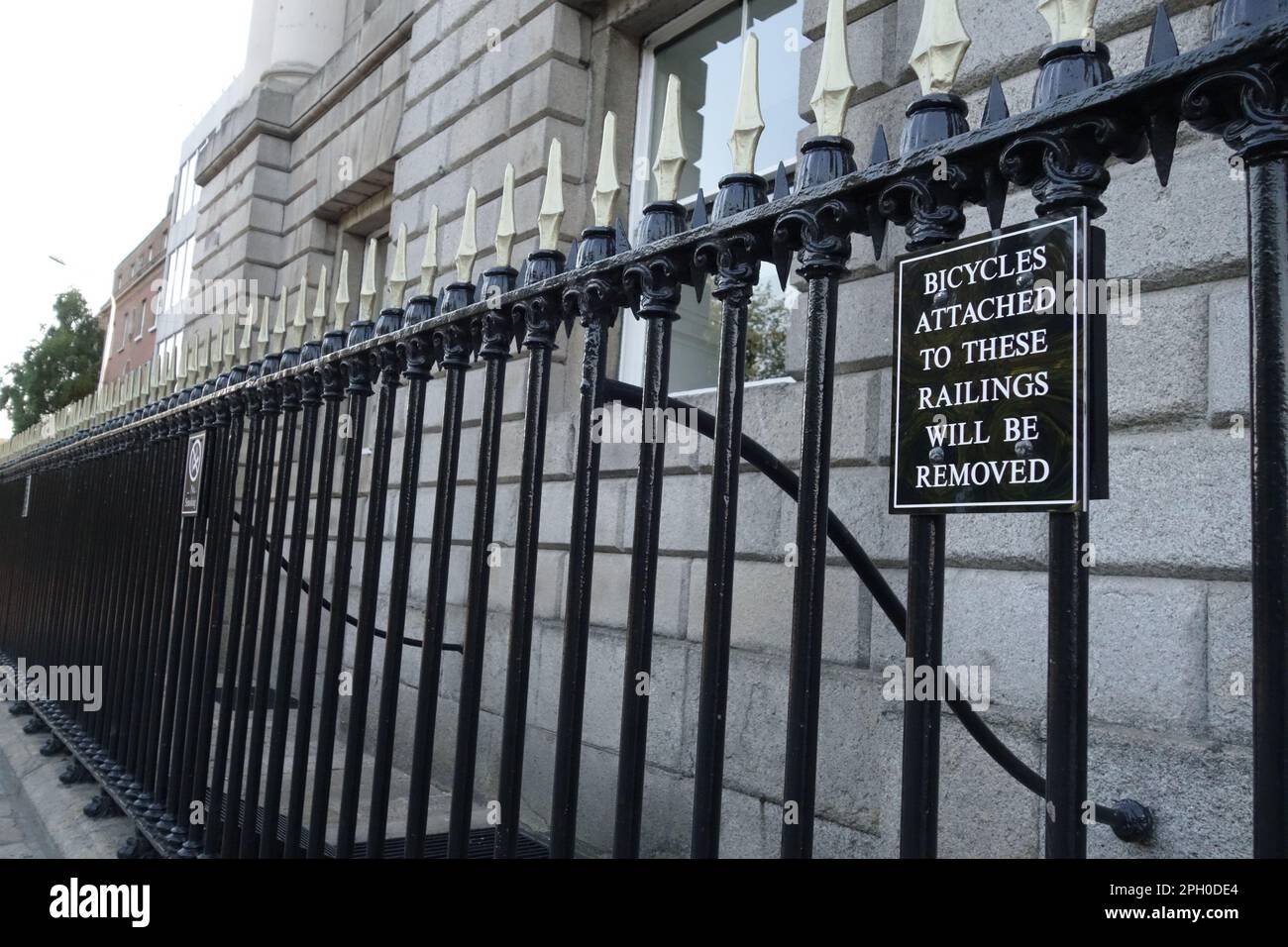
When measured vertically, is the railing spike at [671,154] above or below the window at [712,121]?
below

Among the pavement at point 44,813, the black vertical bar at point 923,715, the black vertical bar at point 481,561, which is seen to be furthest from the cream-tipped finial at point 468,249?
the pavement at point 44,813

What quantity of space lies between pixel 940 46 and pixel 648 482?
94 centimetres

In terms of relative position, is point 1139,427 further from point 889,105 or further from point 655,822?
point 655,822

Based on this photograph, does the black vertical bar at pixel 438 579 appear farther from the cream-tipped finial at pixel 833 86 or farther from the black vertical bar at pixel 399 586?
the cream-tipped finial at pixel 833 86

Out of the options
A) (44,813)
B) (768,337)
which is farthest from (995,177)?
(44,813)

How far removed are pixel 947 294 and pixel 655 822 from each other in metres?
3.77

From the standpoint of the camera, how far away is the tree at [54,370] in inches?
1914

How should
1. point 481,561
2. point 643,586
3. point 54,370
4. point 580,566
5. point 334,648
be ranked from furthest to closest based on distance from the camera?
point 54,370, point 334,648, point 481,561, point 580,566, point 643,586

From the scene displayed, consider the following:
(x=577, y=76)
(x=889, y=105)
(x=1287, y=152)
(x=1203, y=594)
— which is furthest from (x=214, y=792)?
(x=577, y=76)

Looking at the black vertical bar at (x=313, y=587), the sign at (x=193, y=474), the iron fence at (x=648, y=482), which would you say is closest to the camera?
the iron fence at (x=648, y=482)

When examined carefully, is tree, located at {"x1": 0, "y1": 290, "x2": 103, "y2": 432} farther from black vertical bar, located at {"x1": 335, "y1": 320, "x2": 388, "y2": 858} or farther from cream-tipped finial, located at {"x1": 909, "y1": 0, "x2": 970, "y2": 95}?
cream-tipped finial, located at {"x1": 909, "y1": 0, "x2": 970, "y2": 95}

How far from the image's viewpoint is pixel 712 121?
20.7ft

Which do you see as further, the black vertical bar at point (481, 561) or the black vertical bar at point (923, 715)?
the black vertical bar at point (481, 561)

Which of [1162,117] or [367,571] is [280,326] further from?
[1162,117]
